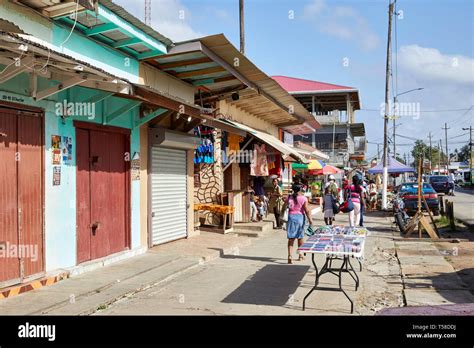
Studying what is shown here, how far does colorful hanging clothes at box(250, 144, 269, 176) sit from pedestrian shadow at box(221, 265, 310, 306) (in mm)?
7212

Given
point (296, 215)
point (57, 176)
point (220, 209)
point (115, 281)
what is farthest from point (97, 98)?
point (220, 209)

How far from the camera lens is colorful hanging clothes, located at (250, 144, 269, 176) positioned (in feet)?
54.8

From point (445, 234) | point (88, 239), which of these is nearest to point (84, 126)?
point (88, 239)

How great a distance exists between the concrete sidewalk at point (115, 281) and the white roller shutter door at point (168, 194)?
377mm

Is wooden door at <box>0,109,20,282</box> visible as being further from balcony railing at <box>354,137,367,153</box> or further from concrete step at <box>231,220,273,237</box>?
balcony railing at <box>354,137,367,153</box>

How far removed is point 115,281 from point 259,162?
33.1ft

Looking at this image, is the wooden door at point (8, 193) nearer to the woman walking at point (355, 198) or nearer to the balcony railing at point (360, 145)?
the woman walking at point (355, 198)

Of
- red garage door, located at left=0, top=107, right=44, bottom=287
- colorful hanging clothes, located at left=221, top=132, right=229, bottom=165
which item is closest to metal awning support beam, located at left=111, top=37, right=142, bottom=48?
red garage door, located at left=0, top=107, right=44, bottom=287

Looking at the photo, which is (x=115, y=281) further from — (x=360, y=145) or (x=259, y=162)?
(x=360, y=145)

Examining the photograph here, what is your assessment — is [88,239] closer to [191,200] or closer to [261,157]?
[191,200]

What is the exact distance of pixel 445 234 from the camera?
1522 cm

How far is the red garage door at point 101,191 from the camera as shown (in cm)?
845
